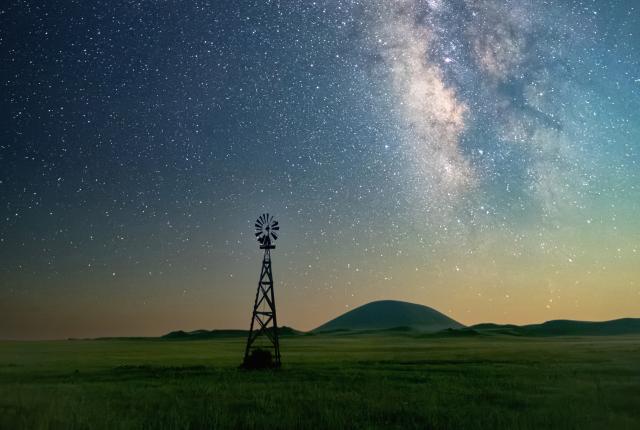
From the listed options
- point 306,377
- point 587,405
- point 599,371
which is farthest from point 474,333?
point 587,405

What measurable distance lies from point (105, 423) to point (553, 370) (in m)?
33.6

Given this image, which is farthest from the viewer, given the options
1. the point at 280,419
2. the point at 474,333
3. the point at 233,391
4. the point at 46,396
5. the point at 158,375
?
the point at 474,333

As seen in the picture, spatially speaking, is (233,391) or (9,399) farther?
(233,391)

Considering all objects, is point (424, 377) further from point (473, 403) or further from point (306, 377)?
Answer: point (473, 403)

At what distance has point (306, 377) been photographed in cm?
3525

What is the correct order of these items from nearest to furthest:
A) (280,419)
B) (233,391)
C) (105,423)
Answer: (105,423), (280,419), (233,391)

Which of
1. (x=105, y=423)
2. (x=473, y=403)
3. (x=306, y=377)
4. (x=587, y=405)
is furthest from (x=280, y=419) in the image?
(x=306, y=377)

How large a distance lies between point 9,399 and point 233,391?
9453mm

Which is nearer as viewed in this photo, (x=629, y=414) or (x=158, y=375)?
(x=629, y=414)

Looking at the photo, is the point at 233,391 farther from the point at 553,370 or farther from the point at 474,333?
the point at 474,333

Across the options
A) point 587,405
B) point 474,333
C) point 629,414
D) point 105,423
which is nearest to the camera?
point 105,423

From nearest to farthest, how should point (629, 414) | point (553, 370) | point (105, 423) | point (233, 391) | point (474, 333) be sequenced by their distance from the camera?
point (105, 423) < point (629, 414) < point (233, 391) < point (553, 370) < point (474, 333)

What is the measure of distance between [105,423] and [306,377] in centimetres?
1977

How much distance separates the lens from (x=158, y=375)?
3753 centimetres
